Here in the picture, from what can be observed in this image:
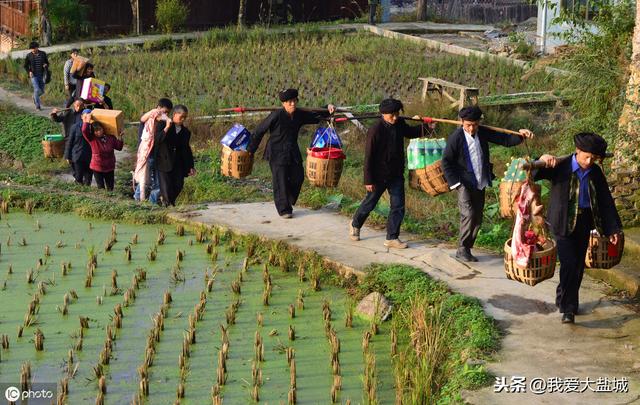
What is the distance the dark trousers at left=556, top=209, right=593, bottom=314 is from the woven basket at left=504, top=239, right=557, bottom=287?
0.66 feet

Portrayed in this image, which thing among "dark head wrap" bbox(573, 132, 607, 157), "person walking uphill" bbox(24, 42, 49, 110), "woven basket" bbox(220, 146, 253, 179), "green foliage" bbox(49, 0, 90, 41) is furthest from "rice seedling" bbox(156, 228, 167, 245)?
"green foliage" bbox(49, 0, 90, 41)

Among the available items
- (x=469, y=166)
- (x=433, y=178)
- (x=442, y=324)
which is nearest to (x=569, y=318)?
(x=442, y=324)

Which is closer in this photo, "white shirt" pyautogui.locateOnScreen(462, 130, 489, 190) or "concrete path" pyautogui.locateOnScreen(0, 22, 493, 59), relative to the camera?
"white shirt" pyautogui.locateOnScreen(462, 130, 489, 190)

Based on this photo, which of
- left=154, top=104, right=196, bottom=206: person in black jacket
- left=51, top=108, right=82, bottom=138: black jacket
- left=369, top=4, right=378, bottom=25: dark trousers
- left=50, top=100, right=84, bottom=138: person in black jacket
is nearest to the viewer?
left=154, top=104, right=196, bottom=206: person in black jacket

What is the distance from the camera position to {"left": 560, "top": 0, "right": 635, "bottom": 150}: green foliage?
42.7ft

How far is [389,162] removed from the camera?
434 inches

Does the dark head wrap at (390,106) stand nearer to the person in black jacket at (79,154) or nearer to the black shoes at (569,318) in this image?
→ the black shoes at (569,318)

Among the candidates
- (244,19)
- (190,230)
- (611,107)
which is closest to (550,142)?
(611,107)

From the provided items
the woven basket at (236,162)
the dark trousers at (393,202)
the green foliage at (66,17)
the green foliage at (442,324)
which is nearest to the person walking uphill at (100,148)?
the woven basket at (236,162)

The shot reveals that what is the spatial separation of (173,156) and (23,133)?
6080 mm

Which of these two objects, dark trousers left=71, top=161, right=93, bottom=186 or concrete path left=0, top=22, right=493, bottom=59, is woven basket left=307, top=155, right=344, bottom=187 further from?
concrete path left=0, top=22, right=493, bottom=59

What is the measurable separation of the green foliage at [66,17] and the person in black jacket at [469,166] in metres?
19.4

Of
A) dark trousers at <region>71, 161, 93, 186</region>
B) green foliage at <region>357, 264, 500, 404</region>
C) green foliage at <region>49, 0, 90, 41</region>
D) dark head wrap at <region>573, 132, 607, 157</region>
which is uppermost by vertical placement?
green foliage at <region>49, 0, 90, 41</region>

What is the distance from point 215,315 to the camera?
9750mm
